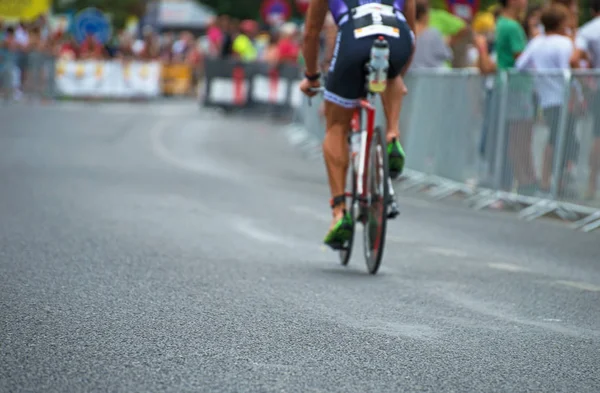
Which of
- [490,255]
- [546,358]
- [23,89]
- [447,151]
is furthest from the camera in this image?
[23,89]

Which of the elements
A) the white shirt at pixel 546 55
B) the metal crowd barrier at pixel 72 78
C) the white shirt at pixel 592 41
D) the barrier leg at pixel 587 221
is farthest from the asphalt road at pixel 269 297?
the metal crowd barrier at pixel 72 78

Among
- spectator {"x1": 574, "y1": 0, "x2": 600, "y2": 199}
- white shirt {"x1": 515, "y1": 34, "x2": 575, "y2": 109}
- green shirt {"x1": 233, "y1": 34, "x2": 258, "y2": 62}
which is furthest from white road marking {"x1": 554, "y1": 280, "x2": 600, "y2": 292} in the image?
green shirt {"x1": 233, "y1": 34, "x2": 258, "y2": 62}

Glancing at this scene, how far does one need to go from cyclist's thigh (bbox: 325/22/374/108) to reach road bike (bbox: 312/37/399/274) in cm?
6

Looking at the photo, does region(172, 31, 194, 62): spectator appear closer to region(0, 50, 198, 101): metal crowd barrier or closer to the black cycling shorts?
region(0, 50, 198, 101): metal crowd barrier

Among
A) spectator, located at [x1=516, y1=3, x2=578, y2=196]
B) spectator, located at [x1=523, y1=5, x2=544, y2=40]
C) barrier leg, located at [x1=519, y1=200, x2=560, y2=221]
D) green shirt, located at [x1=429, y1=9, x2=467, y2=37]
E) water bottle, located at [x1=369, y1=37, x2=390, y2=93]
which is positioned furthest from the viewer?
green shirt, located at [x1=429, y1=9, x2=467, y2=37]

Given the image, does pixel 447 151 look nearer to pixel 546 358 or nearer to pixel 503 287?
pixel 503 287

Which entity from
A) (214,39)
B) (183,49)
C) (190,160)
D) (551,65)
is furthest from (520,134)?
(183,49)

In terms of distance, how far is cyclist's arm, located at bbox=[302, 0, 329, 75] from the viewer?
802 centimetres

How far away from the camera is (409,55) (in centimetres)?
801

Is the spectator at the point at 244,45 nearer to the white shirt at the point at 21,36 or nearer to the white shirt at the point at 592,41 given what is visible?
the white shirt at the point at 21,36

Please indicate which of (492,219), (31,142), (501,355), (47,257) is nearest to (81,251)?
(47,257)

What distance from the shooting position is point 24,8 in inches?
1666

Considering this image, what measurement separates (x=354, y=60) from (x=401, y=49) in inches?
10.9

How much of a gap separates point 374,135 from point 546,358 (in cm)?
272
